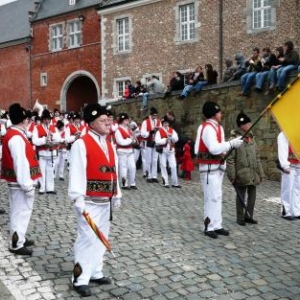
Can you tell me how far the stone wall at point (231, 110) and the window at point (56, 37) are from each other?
47.3 feet

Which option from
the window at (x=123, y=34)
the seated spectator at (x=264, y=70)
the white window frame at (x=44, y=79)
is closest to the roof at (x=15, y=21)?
the white window frame at (x=44, y=79)

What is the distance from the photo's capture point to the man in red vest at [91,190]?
528cm

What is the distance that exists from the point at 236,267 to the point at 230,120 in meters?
10.4

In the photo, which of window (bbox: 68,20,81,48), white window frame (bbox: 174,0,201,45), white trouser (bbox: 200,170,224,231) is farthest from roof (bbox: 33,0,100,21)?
white trouser (bbox: 200,170,224,231)

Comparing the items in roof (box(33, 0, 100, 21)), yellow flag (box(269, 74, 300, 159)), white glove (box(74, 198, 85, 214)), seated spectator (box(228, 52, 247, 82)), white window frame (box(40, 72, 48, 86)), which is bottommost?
white glove (box(74, 198, 85, 214))

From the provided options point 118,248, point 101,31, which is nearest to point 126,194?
point 118,248

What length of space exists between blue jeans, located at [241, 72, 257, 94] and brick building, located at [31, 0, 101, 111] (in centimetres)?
1594

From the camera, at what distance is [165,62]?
81.4 feet

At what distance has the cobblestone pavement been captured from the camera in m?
5.39

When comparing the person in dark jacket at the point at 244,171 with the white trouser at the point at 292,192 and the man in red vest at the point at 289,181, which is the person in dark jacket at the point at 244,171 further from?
the white trouser at the point at 292,192

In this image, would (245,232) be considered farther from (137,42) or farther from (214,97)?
(137,42)

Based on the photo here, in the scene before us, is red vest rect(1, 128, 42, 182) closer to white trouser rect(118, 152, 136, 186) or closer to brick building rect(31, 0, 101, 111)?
white trouser rect(118, 152, 136, 186)

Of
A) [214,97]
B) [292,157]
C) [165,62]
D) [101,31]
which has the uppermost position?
[101,31]

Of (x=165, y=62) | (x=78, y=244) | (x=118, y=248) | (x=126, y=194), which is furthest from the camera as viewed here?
(x=165, y=62)
